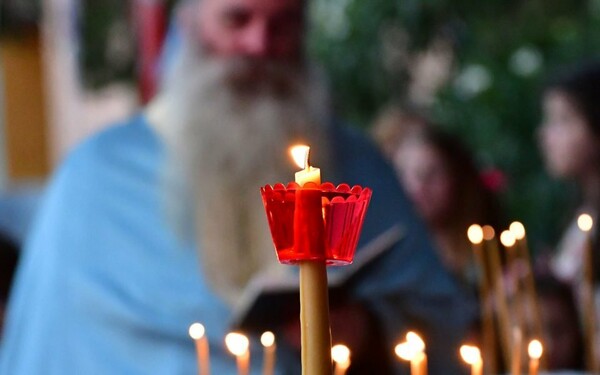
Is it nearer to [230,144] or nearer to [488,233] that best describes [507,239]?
[230,144]

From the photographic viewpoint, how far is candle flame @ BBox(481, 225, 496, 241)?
3.94m

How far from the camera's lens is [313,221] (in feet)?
2.73

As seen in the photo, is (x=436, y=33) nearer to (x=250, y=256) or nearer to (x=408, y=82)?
(x=408, y=82)

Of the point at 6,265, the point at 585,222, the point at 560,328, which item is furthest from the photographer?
the point at 6,265

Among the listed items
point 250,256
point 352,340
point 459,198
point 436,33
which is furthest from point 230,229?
point 436,33

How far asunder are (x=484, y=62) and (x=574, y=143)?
42 centimetres

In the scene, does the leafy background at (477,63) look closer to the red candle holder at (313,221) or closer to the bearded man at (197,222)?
the bearded man at (197,222)

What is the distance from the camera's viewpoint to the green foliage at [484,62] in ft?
13.8

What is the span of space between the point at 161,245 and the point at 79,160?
265mm

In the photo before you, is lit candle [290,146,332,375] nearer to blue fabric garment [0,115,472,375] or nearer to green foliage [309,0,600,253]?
blue fabric garment [0,115,472,375]

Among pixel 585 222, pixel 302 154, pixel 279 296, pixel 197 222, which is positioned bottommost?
pixel 302 154

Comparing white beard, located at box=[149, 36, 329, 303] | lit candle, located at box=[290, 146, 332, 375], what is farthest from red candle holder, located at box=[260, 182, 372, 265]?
white beard, located at box=[149, 36, 329, 303]

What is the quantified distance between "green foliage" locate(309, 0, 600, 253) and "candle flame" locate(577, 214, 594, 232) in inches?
5.0

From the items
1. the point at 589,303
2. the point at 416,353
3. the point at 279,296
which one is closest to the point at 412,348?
the point at 416,353
